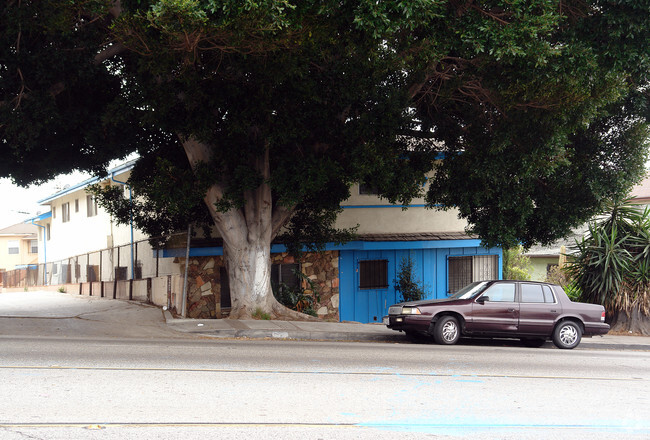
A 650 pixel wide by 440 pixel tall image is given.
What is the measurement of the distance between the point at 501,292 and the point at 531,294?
733 mm

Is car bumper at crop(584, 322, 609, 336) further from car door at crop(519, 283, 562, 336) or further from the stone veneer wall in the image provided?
the stone veneer wall

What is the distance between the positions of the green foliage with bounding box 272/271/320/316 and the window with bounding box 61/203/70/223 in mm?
18678

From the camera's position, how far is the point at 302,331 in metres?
14.5

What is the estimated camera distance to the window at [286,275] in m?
20.5

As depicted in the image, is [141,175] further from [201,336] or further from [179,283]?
[201,336]

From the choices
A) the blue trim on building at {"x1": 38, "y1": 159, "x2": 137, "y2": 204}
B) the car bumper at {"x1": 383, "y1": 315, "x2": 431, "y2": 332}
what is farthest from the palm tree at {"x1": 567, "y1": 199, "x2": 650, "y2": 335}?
the blue trim on building at {"x1": 38, "y1": 159, "x2": 137, "y2": 204}

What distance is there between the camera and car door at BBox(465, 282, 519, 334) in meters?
13.9

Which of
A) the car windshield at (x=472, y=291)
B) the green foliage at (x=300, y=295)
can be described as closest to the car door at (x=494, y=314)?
the car windshield at (x=472, y=291)

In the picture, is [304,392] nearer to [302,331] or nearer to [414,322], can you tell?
[414,322]

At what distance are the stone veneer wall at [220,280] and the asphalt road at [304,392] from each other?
7.16 meters

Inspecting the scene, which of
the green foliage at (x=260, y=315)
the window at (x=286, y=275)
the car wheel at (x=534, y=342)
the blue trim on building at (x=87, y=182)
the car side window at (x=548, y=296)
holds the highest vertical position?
the blue trim on building at (x=87, y=182)

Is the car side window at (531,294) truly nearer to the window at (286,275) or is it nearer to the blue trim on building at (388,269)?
the blue trim on building at (388,269)

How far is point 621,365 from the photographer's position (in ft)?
37.6

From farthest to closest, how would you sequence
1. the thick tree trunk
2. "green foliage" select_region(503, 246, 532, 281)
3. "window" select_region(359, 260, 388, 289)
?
"green foliage" select_region(503, 246, 532, 281), "window" select_region(359, 260, 388, 289), the thick tree trunk
